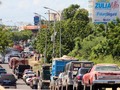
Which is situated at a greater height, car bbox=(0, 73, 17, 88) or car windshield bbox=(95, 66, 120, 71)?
car windshield bbox=(95, 66, 120, 71)

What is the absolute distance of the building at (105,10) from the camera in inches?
3610

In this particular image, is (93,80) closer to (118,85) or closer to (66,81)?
(118,85)

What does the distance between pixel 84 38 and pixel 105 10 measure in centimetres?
649

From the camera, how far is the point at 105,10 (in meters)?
92.9

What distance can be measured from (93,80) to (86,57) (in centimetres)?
4993

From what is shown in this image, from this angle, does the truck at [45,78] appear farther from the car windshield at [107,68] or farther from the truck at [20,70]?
the truck at [20,70]

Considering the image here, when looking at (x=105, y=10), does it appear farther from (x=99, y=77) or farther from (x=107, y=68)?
(x=99, y=77)

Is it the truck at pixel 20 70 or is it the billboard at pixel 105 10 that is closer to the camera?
the truck at pixel 20 70

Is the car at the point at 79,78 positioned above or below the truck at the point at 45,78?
above

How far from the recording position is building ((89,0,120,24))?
91.7 meters

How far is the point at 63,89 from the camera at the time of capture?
4403 centimetres

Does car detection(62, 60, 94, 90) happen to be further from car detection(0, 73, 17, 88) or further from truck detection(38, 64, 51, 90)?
car detection(0, 73, 17, 88)

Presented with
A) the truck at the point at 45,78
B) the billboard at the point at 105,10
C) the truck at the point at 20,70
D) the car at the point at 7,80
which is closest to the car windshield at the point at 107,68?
the truck at the point at 45,78

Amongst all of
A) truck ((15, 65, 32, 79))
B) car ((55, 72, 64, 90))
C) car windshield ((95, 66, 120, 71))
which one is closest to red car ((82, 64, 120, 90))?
car windshield ((95, 66, 120, 71))
